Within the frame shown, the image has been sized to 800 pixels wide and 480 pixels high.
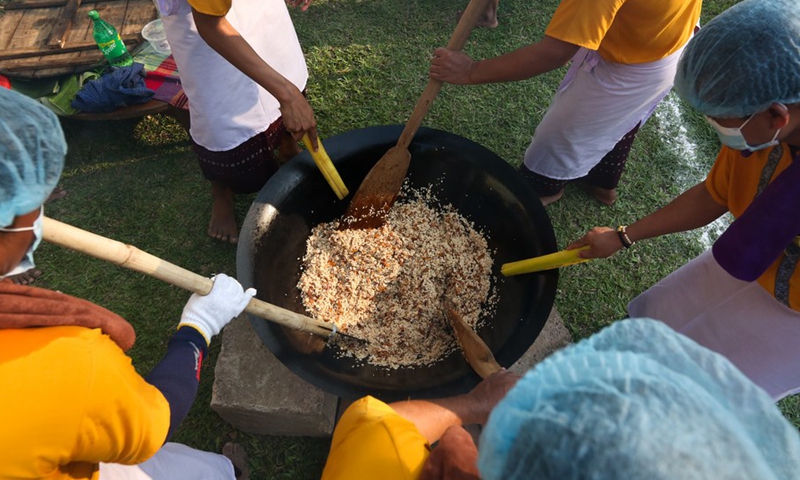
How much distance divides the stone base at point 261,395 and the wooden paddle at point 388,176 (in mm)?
707

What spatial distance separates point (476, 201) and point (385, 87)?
1.70 m

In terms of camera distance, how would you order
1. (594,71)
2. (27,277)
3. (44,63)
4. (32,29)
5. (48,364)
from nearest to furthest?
(48,364), (594,71), (27,277), (44,63), (32,29)

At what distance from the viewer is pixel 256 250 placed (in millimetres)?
1697

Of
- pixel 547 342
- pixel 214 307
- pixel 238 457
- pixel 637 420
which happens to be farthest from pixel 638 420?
pixel 238 457

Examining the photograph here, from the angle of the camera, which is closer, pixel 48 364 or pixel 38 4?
pixel 48 364

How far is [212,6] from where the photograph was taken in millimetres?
1552

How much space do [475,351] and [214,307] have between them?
84 cm

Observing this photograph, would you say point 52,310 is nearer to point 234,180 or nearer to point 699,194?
point 234,180

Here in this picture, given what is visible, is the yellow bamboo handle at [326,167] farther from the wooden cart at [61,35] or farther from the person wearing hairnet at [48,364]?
the wooden cart at [61,35]

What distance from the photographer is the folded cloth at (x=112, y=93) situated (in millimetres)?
2709

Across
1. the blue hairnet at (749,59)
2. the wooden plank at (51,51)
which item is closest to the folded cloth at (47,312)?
the blue hairnet at (749,59)

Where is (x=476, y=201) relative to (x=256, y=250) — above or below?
above

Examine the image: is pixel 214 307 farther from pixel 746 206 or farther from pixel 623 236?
pixel 746 206

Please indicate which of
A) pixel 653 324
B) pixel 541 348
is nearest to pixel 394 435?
pixel 653 324
